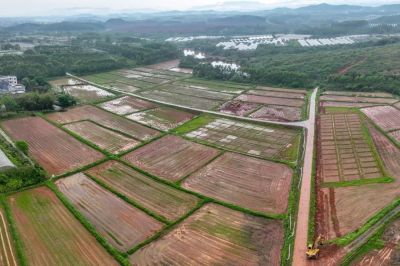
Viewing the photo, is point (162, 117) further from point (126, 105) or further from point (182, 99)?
point (182, 99)

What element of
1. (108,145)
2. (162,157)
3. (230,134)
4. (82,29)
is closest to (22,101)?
(108,145)

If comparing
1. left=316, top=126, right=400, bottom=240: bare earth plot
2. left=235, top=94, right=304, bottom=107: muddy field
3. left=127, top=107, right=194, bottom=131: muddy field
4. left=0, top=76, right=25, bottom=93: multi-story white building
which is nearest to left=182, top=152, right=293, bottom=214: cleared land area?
left=316, top=126, right=400, bottom=240: bare earth plot

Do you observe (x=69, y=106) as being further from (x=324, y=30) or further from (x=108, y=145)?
(x=324, y=30)

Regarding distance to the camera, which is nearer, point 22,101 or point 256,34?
point 22,101

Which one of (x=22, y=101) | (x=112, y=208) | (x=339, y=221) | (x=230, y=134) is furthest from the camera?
(x=22, y=101)

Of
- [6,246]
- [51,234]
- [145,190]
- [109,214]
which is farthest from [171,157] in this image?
[6,246]

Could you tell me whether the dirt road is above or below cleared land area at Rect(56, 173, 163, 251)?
above

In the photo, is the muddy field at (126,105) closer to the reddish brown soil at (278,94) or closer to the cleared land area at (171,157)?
the cleared land area at (171,157)

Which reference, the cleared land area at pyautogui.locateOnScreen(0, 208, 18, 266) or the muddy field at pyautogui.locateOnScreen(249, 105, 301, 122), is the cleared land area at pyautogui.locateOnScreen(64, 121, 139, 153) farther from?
the muddy field at pyautogui.locateOnScreen(249, 105, 301, 122)
